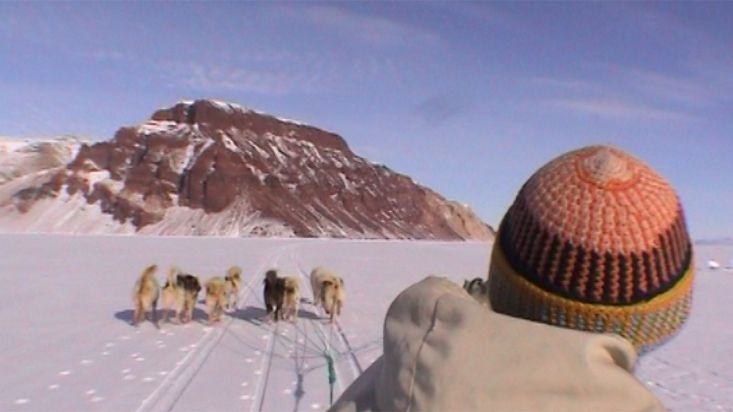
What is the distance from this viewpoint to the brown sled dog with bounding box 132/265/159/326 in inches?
379

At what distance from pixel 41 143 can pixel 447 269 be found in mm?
156927

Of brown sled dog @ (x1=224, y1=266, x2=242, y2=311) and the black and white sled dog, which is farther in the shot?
brown sled dog @ (x1=224, y1=266, x2=242, y2=311)

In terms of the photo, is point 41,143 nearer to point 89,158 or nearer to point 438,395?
point 89,158

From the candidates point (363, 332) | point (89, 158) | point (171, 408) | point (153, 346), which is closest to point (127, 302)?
point (153, 346)

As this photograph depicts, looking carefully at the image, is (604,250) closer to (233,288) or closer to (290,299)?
(290,299)

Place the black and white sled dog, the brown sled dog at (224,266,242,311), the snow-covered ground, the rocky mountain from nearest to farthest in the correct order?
the black and white sled dog, the snow-covered ground, the brown sled dog at (224,266,242,311), the rocky mountain

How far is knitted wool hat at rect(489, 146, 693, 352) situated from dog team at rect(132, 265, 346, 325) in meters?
9.18

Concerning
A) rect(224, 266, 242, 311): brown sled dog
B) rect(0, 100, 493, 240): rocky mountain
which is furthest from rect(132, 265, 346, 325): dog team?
rect(0, 100, 493, 240): rocky mountain

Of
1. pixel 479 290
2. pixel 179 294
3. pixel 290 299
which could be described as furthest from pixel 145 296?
pixel 479 290

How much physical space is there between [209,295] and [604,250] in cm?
942

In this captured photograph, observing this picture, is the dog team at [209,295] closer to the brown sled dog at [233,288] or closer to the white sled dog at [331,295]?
the white sled dog at [331,295]

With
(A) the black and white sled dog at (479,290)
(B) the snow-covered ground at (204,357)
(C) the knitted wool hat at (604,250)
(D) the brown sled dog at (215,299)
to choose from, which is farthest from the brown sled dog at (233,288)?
(C) the knitted wool hat at (604,250)

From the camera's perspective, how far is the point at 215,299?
10008mm

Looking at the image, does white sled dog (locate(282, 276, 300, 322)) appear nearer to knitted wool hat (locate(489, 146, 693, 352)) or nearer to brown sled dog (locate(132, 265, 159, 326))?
brown sled dog (locate(132, 265, 159, 326))
